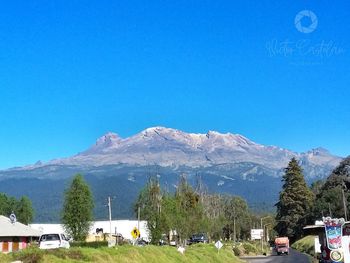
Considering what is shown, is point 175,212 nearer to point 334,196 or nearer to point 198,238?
point 198,238

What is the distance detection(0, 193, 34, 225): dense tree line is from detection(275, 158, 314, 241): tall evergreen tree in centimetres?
6542

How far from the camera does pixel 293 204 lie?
484 ft

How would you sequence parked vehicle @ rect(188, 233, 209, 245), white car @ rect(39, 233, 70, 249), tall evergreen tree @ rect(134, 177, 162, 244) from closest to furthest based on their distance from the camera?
white car @ rect(39, 233, 70, 249), tall evergreen tree @ rect(134, 177, 162, 244), parked vehicle @ rect(188, 233, 209, 245)

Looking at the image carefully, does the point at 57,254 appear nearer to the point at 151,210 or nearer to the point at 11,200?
the point at 151,210

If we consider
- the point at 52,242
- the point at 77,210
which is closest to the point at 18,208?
the point at 77,210

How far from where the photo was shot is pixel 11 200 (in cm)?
12838

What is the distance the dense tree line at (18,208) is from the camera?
4845 inches

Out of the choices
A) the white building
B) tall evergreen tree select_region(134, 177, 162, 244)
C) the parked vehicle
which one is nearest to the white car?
tall evergreen tree select_region(134, 177, 162, 244)

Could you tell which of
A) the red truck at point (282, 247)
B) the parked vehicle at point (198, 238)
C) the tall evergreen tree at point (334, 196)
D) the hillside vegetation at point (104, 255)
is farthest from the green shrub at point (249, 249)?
the hillside vegetation at point (104, 255)

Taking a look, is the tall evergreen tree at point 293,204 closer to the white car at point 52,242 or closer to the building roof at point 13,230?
the building roof at point 13,230

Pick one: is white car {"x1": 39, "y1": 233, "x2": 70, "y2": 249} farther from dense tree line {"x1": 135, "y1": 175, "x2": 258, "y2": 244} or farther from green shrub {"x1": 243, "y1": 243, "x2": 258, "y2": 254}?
green shrub {"x1": 243, "y1": 243, "x2": 258, "y2": 254}

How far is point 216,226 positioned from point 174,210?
133 ft

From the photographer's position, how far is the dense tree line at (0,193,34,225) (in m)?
123

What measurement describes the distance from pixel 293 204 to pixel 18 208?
69537 mm
